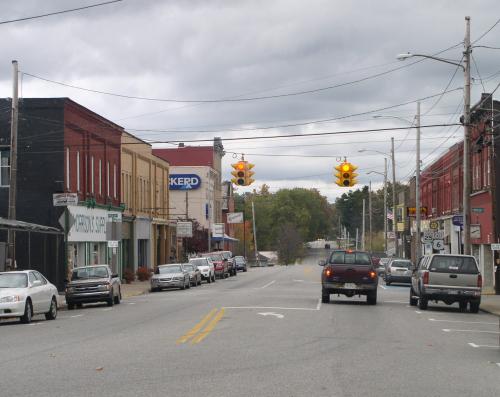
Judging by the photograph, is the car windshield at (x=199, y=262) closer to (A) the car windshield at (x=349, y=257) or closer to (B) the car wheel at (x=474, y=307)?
(A) the car windshield at (x=349, y=257)

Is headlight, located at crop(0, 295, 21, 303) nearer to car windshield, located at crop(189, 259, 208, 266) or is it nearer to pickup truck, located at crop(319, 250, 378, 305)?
pickup truck, located at crop(319, 250, 378, 305)

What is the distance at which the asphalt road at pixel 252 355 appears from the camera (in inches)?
451

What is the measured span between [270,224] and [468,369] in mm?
156808

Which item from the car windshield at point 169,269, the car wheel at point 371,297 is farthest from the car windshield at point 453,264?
the car windshield at point 169,269

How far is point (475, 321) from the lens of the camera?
82.0 feet

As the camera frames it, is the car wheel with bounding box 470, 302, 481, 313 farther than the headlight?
Yes

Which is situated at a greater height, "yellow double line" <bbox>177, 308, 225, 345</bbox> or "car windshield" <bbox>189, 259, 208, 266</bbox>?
"car windshield" <bbox>189, 259, 208, 266</bbox>

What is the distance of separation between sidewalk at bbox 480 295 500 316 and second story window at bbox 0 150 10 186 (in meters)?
23.9

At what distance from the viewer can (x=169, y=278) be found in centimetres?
4597

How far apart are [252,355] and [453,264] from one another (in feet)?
49.2

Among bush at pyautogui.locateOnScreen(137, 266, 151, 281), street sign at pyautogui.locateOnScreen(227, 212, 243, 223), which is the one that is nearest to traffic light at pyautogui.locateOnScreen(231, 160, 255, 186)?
bush at pyautogui.locateOnScreen(137, 266, 151, 281)

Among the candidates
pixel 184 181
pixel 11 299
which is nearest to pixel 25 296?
pixel 11 299

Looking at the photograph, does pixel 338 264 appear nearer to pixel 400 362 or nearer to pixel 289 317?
pixel 289 317

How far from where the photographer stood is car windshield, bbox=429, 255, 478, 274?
28.1 meters
